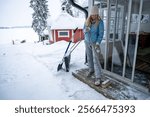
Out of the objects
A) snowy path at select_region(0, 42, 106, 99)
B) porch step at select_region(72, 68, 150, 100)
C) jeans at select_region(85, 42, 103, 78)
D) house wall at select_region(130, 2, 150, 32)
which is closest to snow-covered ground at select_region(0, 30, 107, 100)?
snowy path at select_region(0, 42, 106, 99)

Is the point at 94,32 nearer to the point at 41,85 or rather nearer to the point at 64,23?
the point at 41,85

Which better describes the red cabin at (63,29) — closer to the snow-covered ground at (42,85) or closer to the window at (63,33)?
the window at (63,33)

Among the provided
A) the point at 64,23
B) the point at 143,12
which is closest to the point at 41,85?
the point at 143,12

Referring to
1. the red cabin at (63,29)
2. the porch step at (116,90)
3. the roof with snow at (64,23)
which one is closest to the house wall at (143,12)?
the porch step at (116,90)

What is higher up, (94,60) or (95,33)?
(95,33)

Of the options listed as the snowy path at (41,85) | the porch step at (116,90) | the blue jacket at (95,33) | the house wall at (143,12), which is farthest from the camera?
the house wall at (143,12)

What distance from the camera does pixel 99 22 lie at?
3084mm

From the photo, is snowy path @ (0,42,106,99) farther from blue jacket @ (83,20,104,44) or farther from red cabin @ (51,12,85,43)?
red cabin @ (51,12,85,43)

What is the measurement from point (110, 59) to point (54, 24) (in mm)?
9404

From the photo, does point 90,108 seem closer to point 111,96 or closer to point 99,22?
point 111,96

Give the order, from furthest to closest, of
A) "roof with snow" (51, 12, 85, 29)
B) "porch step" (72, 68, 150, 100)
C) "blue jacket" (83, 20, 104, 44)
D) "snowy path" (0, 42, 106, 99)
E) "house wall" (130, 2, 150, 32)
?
1. "roof with snow" (51, 12, 85, 29)
2. "house wall" (130, 2, 150, 32)
3. "snowy path" (0, 42, 106, 99)
4. "blue jacket" (83, 20, 104, 44)
5. "porch step" (72, 68, 150, 100)

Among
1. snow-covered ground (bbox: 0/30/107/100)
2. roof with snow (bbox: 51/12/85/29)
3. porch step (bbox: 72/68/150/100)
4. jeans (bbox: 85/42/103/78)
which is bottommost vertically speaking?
snow-covered ground (bbox: 0/30/107/100)

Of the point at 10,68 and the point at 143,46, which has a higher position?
the point at 143,46

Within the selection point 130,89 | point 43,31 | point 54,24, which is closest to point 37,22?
point 43,31
